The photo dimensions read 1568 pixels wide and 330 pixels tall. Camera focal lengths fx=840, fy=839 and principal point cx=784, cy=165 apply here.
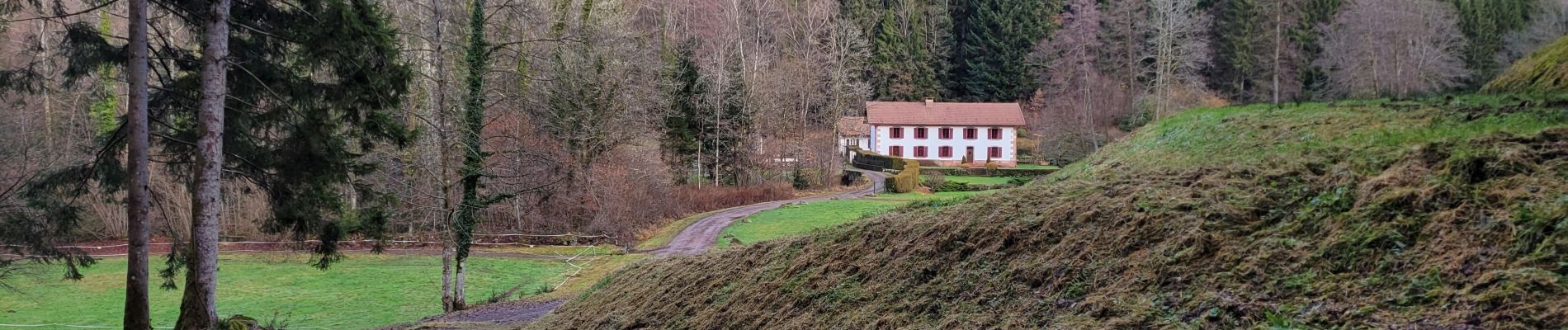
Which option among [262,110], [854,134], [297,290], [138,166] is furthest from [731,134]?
[138,166]

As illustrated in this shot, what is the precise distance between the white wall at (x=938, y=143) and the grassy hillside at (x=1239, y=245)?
50.2m

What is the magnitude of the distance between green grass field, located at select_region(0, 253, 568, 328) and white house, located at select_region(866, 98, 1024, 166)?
3649cm

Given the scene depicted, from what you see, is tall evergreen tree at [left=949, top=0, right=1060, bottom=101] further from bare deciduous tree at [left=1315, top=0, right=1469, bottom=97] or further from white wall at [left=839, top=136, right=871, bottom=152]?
bare deciduous tree at [left=1315, top=0, right=1469, bottom=97]

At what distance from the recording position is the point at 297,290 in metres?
21.0

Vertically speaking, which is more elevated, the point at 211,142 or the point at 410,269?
the point at 211,142

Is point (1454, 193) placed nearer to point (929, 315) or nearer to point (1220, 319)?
point (1220, 319)

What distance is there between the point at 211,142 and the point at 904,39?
57.9 meters

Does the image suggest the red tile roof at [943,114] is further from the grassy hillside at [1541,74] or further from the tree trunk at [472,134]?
the grassy hillside at [1541,74]

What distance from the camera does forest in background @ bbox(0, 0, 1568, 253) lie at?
17672 mm

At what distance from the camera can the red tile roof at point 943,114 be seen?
56.9 meters

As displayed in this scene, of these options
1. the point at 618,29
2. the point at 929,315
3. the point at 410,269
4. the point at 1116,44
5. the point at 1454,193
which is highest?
the point at 1116,44

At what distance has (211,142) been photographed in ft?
33.5

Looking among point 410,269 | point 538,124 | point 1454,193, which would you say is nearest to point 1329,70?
point 538,124

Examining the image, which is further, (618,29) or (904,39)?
(904,39)
